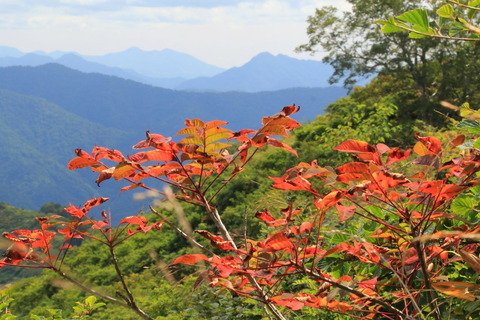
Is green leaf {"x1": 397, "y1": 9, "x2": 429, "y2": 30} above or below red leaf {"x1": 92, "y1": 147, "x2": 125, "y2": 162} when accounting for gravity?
above

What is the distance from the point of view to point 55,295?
1062 cm

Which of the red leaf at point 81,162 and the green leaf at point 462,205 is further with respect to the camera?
the green leaf at point 462,205

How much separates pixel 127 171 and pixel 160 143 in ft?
0.30

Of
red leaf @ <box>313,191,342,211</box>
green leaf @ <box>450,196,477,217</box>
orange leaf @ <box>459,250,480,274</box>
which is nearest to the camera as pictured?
orange leaf @ <box>459,250,480,274</box>

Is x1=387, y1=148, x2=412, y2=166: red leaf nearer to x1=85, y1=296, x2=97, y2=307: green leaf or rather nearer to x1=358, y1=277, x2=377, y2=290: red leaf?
x1=358, y1=277, x2=377, y2=290: red leaf

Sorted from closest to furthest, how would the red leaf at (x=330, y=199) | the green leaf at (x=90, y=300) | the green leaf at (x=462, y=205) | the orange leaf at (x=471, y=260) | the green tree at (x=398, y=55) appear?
the orange leaf at (x=471, y=260) → the red leaf at (x=330, y=199) → the green leaf at (x=462, y=205) → the green leaf at (x=90, y=300) → the green tree at (x=398, y=55)

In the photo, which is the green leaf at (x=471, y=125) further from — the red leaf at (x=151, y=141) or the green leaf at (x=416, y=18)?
the red leaf at (x=151, y=141)

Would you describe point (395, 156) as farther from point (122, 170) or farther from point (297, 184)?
point (122, 170)

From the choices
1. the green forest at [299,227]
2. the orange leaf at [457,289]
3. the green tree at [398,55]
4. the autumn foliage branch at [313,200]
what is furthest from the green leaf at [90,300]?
the green tree at [398,55]

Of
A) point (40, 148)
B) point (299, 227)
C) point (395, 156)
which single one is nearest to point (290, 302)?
point (299, 227)

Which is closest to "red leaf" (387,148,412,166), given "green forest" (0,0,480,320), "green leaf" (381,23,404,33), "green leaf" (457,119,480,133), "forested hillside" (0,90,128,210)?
"green forest" (0,0,480,320)

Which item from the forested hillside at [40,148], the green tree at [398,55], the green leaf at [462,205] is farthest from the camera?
the forested hillside at [40,148]

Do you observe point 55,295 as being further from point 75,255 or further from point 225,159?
point 225,159

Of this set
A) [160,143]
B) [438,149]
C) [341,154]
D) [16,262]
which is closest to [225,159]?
[160,143]
